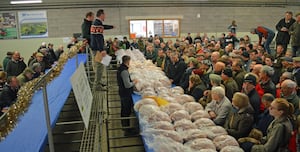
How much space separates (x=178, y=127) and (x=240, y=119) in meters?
0.74

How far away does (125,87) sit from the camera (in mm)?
5137

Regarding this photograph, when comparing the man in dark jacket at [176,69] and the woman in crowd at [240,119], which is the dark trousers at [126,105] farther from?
the woman in crowd at [240,119]

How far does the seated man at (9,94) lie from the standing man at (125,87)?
1.86 metres

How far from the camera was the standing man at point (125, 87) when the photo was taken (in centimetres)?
509

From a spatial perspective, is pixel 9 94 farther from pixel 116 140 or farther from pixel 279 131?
pixel 279 131

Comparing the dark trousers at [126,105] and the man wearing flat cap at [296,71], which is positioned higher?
the man wearing flat cap at [296,71]

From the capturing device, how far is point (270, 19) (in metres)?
17.1

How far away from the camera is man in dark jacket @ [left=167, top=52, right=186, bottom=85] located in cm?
649

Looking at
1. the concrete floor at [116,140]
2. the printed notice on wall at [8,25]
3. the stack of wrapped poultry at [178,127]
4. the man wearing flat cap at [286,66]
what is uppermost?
the printed notice on wall at [8,25]

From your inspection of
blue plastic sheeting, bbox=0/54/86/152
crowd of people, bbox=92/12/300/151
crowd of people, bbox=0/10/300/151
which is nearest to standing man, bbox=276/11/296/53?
crowd of people, bbox=0/10/300/151

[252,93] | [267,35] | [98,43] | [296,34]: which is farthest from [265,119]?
[267,35]

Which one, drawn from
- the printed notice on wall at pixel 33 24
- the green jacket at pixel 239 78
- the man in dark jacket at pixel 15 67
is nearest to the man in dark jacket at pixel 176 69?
the green jacket at pixel 239 78

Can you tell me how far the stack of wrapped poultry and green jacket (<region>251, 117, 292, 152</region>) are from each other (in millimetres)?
279

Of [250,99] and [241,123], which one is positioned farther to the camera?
[250,99]
